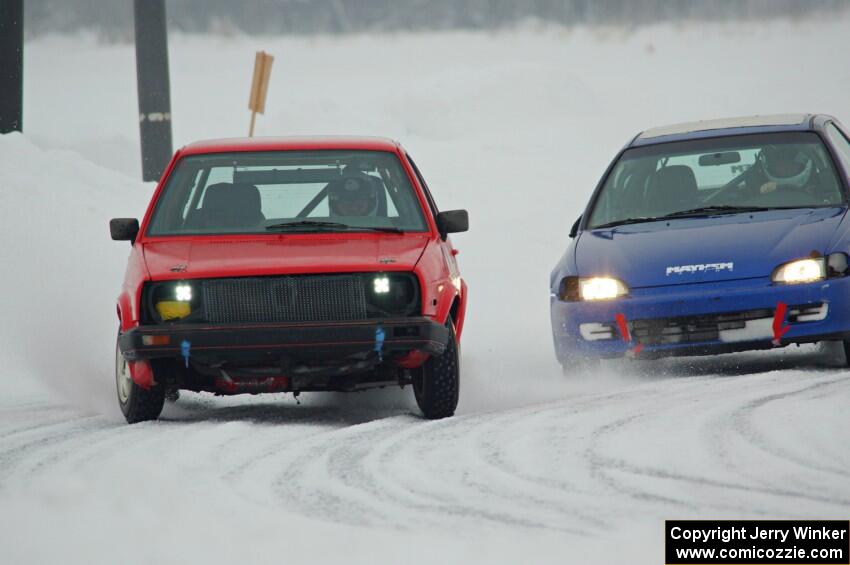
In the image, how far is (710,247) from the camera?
9.93 metres

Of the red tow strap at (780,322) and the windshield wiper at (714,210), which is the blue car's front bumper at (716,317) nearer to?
the red tow strap at (780,322)

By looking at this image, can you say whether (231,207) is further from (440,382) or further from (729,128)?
(729,128)

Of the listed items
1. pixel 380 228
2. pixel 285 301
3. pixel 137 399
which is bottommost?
pixel 137 399

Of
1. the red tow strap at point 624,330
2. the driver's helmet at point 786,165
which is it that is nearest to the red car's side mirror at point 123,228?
the red tow strap at point 624,330

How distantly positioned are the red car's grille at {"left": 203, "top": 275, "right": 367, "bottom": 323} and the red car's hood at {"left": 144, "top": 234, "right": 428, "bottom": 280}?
0.17 ft

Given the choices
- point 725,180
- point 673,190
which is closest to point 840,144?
point 725,180

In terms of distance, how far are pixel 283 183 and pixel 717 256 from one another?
2533 mm

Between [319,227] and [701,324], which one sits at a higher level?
[319,227]

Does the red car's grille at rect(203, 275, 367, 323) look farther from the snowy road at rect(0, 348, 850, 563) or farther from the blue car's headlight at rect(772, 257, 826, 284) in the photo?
the blue car's headlight at rect(772, 257, 826, 284)

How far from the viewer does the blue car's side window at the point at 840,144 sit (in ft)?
36.0

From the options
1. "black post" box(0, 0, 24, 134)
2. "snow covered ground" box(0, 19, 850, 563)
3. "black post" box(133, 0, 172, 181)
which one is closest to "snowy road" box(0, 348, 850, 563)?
"snow covered ground" box(0, 19, 850, 563)

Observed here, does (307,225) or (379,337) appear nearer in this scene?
(379,337)

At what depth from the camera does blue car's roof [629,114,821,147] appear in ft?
36.9

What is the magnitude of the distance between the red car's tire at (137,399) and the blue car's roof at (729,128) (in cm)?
413
